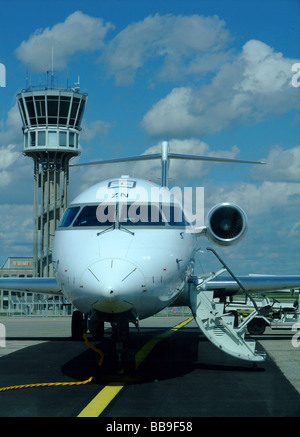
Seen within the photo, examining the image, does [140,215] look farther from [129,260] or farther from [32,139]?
[32,139]

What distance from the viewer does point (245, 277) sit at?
20516 mm

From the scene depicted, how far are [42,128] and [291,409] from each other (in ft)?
162

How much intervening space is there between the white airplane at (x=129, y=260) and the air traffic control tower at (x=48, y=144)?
→ 42137 millimetres

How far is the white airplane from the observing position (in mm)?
10961

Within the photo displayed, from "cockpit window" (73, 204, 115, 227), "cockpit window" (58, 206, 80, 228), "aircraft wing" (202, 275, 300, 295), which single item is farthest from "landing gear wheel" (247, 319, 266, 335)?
"cockpit window" (73, 204, 115, 227)

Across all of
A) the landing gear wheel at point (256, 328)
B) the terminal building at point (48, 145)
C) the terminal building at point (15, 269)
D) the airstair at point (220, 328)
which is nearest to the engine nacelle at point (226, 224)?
the airstair at point (220, 328)

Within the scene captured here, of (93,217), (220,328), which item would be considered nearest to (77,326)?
(220,328)

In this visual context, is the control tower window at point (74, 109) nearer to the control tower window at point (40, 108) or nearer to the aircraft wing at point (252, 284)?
the control tower window at point (40, 108)

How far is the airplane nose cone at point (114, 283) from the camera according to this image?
10570 millimetres

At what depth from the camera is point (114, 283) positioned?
34.7ft

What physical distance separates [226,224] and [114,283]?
674cm

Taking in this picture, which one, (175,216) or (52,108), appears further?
(52,108)
